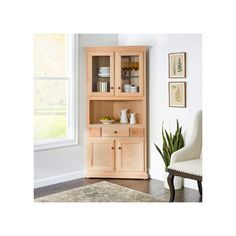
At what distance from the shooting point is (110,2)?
663 millimetres

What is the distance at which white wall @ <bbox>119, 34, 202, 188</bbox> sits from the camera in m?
3.83

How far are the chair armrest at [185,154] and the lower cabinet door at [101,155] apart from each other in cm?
120

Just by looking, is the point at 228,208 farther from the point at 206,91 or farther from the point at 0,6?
the point at 0,6

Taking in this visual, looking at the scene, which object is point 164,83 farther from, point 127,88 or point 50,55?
point 50,55

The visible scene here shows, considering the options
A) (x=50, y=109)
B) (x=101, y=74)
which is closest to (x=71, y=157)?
(x=50, y=109)

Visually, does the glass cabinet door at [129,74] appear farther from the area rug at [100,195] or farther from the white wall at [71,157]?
the area rug at [100,195]

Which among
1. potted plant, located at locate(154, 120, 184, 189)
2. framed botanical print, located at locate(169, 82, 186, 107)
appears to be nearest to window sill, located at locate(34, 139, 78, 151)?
potted plant, located at locate(154, 120, 184, 189)

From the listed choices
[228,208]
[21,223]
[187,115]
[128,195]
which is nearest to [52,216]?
[21,223]

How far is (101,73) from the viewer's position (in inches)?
175

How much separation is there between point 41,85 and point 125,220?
359 cm

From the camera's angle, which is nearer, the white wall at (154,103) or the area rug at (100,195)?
the area rug at (100,195)

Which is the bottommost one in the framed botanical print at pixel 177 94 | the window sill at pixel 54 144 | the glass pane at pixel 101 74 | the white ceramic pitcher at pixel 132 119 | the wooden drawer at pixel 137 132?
the window sill at pixel 54 144

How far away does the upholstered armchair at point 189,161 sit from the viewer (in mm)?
3094

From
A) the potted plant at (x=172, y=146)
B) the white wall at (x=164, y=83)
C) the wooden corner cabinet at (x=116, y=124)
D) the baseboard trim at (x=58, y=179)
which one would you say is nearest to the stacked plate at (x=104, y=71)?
the wooden corner cabinet at (x=116, y=124)
